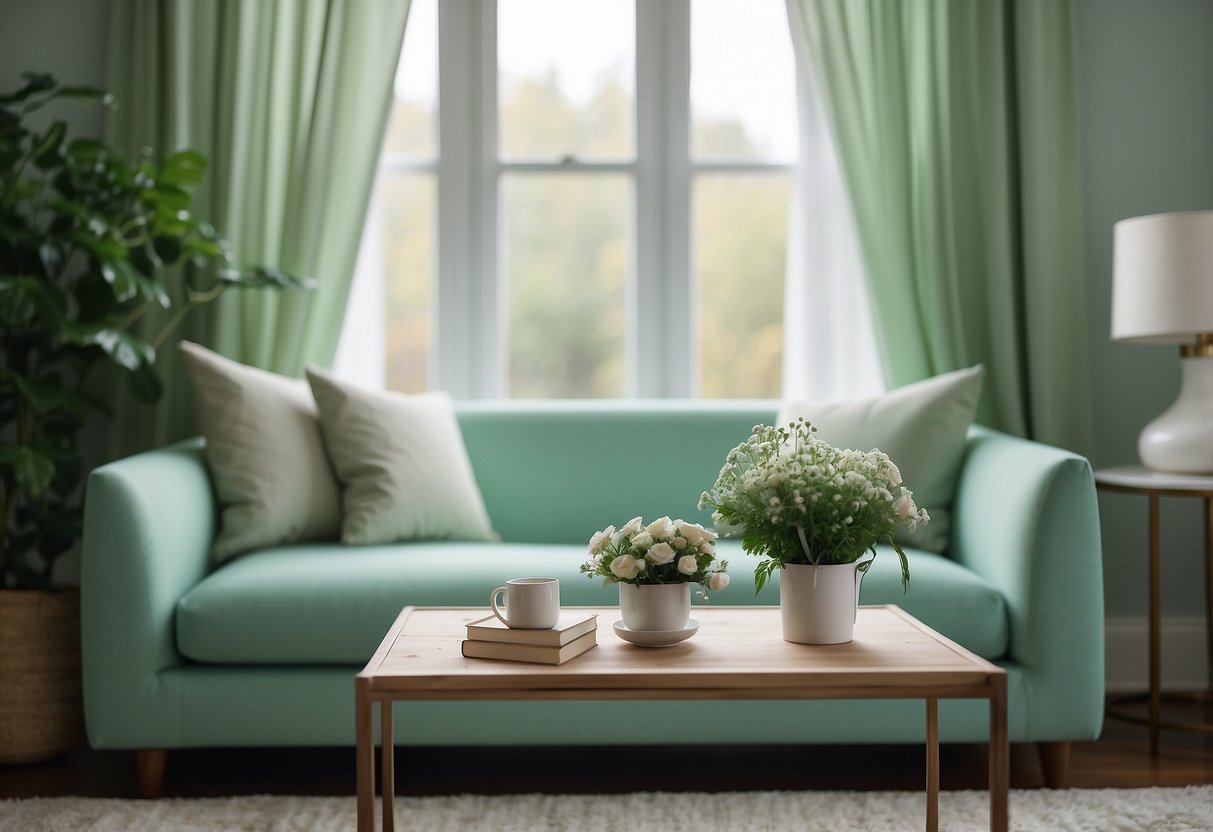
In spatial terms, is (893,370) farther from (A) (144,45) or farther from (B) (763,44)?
(A) (144,45)

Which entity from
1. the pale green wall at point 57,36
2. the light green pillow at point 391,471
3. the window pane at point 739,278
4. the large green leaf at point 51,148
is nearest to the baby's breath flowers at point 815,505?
the light green pillow at point 391,471

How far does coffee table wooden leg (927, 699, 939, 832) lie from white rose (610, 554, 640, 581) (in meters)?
0.59

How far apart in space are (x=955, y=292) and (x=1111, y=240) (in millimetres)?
582

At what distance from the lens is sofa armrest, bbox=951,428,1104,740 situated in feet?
7.23

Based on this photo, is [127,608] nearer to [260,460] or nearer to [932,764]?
[260,460]

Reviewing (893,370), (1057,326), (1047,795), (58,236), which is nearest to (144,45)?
(58,236)

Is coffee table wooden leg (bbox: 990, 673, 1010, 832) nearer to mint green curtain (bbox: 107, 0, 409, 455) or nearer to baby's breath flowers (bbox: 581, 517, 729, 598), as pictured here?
baby's breath flowers (bbox: 581, 517, 729, 598)

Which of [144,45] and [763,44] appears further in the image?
[763,44]

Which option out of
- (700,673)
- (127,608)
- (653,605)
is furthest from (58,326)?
(700,673)

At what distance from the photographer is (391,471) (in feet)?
8.73

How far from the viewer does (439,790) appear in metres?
2.31

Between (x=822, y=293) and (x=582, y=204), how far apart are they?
2.68 feet

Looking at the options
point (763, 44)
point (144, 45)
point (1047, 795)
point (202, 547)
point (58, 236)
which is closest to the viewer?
point (1047, 795)

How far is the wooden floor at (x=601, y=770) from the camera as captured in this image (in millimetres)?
2340
